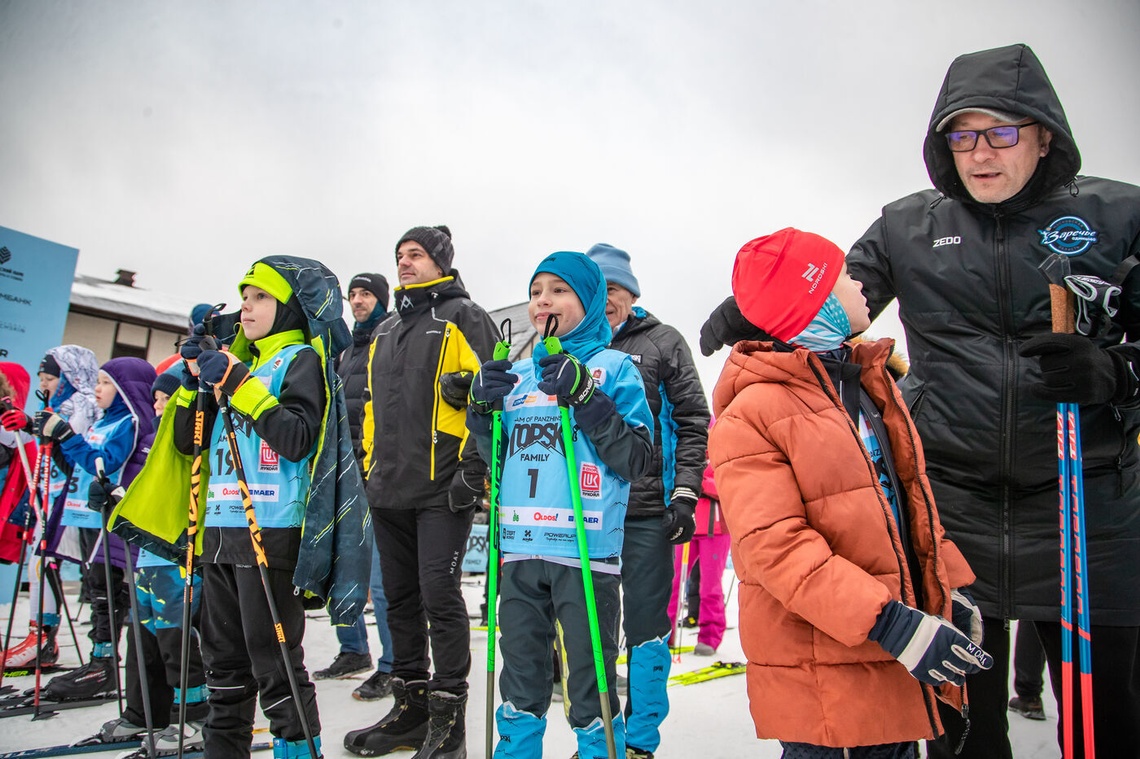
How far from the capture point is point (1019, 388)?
2148 millimetres

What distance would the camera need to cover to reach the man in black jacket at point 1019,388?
79.4 inches

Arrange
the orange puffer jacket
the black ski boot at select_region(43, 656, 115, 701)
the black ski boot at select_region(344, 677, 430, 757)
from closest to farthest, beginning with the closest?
the orange puffer jacket
the black ski boot at select_region(344, 677, 430, 757)
the black ski boot at select_region(43, 656, 115, 701)

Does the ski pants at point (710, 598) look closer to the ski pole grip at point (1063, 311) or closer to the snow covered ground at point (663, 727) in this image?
the snow covered ground at point (663, 727)

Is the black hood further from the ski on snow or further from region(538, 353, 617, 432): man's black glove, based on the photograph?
the ski on snow

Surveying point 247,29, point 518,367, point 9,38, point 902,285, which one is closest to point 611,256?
point 518,367

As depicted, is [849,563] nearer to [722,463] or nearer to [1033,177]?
[722,463]

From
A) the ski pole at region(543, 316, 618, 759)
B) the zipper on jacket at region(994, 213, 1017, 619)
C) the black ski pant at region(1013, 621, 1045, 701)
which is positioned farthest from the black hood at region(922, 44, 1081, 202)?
the black ski pant at region(1013, 621, 1045, 701)

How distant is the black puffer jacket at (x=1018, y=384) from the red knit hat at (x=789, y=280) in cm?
62

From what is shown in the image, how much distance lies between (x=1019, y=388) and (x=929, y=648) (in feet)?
3.36

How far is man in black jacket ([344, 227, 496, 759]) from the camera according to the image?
126 inches

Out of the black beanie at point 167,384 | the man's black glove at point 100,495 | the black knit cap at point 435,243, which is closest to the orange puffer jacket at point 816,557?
the black knit cap at point 435,243

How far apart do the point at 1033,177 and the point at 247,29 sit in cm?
351

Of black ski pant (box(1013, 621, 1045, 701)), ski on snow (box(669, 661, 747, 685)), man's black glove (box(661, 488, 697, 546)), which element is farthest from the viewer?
ski on snow (box(669, 661, 747, 685))

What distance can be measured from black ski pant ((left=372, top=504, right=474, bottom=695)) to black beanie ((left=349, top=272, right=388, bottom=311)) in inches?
97.3
